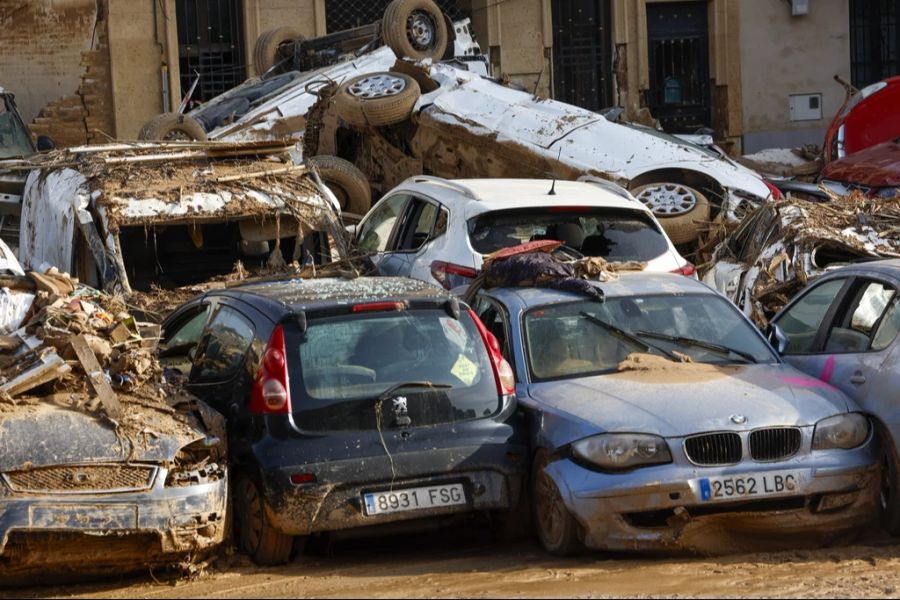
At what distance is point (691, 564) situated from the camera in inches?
261

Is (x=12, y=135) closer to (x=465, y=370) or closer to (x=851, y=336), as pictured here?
(x=465, y=370)

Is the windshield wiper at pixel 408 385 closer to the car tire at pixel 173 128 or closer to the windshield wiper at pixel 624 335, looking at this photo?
the windshield wiper at pixel 624 335

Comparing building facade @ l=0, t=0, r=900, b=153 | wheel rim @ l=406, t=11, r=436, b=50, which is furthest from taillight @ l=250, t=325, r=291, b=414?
building facade @ l=0, t=0, r=900, b=153

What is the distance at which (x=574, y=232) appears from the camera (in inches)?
394

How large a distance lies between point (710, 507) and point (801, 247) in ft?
13.4

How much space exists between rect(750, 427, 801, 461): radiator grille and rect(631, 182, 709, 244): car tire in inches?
249

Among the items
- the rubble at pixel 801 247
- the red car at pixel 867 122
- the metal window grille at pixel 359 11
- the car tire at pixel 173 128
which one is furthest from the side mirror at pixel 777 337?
the metal window grille at pixel 359 11

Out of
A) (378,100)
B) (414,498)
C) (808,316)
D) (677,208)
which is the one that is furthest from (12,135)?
(414,498)

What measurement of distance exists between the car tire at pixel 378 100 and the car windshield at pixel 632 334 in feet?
25.6

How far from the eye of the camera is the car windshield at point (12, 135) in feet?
49.0

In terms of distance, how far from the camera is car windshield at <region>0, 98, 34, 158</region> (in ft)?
49.0

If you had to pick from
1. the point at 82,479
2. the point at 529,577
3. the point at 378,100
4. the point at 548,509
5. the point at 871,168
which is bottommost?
the point at 529,577

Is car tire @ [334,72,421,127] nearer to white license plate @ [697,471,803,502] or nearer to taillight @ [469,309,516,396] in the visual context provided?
taillight @ [469,309,516,396]

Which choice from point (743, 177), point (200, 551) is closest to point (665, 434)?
point (200, 551)
